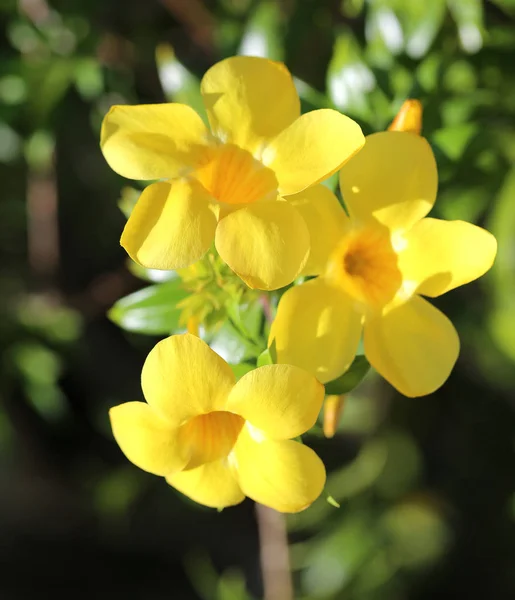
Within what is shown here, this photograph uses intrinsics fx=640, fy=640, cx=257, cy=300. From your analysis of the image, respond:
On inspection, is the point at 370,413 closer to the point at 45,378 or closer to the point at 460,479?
the point at 460,479

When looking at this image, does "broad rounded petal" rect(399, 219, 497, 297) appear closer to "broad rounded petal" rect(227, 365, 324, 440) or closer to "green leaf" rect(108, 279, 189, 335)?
"broad rounded petal" rect(227, 365, 324, 440)

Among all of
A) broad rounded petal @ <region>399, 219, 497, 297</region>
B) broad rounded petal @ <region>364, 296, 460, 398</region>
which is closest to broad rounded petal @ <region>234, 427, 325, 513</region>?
broad rounded petal @ <region>364, 296, 460, 398</region>

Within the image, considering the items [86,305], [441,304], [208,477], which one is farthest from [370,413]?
[208,477]

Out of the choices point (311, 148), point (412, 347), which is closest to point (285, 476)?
point (412, 347)

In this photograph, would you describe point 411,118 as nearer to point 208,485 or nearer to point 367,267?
point 367,267

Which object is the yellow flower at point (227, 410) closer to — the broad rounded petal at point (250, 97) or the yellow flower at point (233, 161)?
the yellow flower at point (233, 161)

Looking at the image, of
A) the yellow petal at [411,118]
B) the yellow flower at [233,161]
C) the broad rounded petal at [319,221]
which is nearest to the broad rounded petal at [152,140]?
the yellow flower at [233,161]
